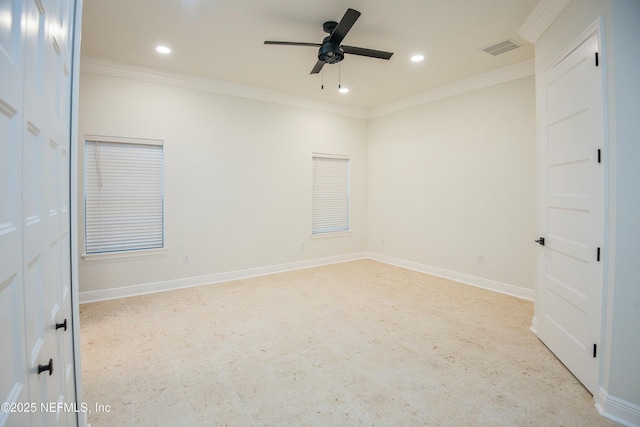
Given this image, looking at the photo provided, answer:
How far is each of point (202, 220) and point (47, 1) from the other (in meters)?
3.62

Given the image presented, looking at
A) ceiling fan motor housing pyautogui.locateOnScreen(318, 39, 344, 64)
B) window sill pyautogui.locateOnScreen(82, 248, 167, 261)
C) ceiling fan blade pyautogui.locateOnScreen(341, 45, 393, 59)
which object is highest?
ceiling fan blade pyautogui.locateOnScreen(341, 45, 393, 59)

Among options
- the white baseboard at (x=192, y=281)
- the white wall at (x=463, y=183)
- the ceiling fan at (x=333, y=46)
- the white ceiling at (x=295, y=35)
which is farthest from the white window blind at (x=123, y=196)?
the white wall at (x=463, y=183)

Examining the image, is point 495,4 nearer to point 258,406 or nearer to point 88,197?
point 258,406

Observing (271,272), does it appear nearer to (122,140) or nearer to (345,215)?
(345,215)

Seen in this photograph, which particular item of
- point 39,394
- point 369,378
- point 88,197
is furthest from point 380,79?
point 39,394

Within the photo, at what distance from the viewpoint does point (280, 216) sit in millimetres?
5141

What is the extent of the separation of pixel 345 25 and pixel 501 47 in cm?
212

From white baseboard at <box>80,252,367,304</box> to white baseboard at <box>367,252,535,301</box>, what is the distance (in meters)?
1.16

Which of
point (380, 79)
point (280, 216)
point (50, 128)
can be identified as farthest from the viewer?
point (280, 216)

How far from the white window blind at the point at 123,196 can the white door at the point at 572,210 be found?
14.8ft

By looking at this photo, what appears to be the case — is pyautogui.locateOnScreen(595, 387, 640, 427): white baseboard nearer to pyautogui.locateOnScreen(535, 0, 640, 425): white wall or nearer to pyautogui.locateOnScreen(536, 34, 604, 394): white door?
pyautogui.locateOnScreen(535, 0, 640, 425): white wall

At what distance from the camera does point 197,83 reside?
430 cm

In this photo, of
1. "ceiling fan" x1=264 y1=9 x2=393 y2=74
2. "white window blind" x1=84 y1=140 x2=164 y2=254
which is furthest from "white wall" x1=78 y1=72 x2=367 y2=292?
"ceiling fan" x1=264 y1=9 x2=393 y2=74

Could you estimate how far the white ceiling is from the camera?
8.85ft
